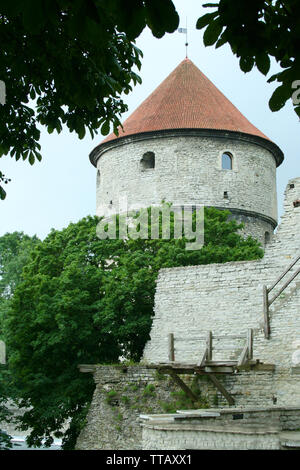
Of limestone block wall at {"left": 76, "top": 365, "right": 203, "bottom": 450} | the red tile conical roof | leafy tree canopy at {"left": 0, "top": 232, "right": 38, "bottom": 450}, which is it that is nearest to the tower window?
the red tile conical roof

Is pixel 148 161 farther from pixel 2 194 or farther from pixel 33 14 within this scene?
pixel 33 14

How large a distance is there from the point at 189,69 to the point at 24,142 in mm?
28055

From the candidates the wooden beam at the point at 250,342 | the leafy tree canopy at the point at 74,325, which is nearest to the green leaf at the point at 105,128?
the wooden beam at the point at 250,342

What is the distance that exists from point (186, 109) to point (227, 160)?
11.3 feet

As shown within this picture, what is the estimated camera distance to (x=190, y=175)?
28688mm

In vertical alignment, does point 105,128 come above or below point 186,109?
below

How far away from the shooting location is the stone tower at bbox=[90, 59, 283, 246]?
94.3ft

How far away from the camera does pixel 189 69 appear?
34375mm

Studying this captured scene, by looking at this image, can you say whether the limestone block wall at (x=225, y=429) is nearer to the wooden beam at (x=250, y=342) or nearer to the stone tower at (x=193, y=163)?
the wooden beam at (x=250, y=342)

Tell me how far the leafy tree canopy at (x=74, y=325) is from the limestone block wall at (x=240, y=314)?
4.03 feet

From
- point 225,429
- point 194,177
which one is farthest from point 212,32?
point 194,177

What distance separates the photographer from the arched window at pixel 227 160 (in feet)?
96.6

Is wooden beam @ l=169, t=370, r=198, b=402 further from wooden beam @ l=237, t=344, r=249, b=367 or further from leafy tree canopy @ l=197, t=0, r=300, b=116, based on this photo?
leafy tree canopy @ l=197, t=0, r=300, b=116
